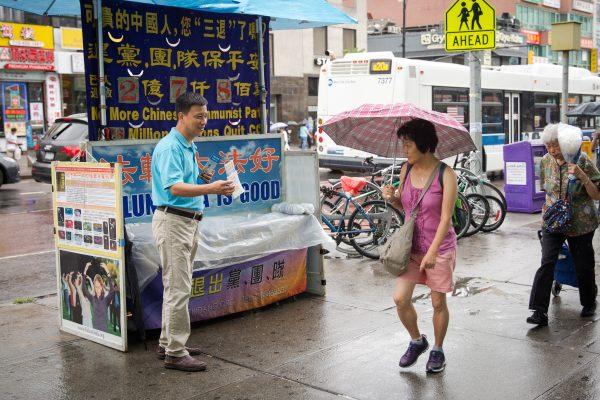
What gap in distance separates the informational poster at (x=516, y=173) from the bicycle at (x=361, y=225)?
155 inches

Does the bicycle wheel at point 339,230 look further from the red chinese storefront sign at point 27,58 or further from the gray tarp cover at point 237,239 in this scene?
the red chinese storefront sign at point 27,58

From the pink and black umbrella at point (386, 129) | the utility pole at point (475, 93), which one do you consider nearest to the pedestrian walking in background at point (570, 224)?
the pink and black umbrella at point (386, 129)

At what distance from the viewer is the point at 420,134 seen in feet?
16.0

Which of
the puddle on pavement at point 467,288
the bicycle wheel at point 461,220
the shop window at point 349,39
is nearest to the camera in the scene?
the puddle on pavement at point 467,288

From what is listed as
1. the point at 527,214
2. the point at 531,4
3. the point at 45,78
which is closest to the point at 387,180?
the point at 527,214

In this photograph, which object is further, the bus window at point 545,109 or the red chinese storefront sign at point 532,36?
the red chinese storefront sign at point 532,36

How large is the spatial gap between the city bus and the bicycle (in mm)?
8027

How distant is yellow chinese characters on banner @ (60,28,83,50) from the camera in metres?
28.9

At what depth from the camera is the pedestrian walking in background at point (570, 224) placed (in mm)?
5877

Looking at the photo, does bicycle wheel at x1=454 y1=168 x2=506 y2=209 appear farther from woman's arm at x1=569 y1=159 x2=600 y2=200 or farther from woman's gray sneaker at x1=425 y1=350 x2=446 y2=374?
woman's gray sneaker at x1=425 y1=350 x2=446 y2=374

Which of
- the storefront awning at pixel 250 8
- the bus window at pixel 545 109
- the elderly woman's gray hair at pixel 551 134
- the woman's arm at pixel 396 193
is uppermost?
the storefront awning at pixel 250 8

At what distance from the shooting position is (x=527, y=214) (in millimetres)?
12508

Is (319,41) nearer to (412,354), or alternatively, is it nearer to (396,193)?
(396,193)

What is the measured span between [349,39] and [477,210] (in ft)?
121
